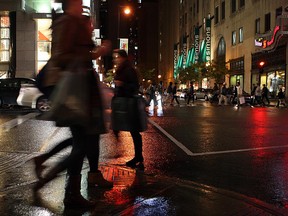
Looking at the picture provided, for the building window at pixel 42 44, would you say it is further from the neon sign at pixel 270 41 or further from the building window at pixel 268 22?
the building window at pixel 268 22

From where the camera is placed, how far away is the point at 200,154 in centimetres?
819

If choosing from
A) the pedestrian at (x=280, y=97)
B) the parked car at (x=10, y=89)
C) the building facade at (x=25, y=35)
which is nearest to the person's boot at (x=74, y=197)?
the parked car at (x=10, y=89)

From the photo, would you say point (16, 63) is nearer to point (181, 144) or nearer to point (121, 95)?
point (181, 144)

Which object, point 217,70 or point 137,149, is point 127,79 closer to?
point 137,149

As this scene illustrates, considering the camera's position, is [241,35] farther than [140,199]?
Yes

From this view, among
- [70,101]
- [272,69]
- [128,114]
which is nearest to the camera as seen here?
[70,101]

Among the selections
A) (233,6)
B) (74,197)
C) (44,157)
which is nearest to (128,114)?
(44,157)

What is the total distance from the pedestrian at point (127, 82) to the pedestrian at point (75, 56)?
219 cm

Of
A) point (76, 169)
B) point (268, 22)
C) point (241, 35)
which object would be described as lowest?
point (76, 169)

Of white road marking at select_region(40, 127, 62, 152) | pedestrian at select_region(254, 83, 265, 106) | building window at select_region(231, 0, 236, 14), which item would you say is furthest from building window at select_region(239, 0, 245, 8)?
white road marking at select_region(40, 127, 62, 152)

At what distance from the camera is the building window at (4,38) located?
101 feet

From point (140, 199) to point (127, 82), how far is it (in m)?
2.36

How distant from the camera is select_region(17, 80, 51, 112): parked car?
18.0 metres

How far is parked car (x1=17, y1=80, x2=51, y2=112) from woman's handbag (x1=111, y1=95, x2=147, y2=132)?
38.5 feet
